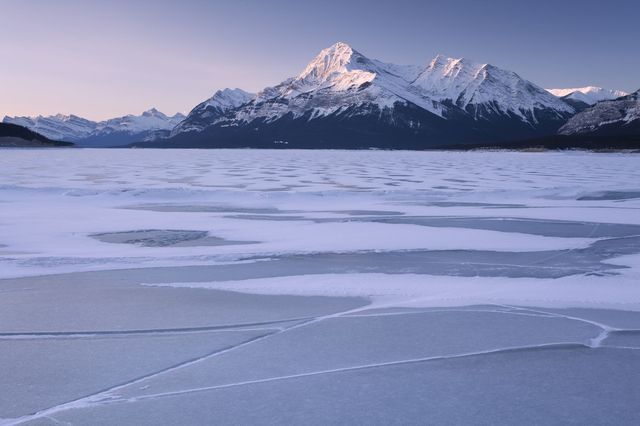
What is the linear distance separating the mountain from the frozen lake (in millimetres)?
125568

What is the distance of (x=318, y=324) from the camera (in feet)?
15.7

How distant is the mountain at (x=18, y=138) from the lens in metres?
119

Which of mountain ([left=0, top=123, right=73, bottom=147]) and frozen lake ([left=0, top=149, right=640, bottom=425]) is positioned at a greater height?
mountain ([left=0, top=123, right=73, bottom=147])

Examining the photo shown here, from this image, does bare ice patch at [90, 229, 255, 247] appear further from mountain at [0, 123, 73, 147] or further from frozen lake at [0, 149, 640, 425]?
mountain at [0, 123, 73, 147]

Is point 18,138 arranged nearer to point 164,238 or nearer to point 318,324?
point 164,238

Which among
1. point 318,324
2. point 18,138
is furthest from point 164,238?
point 18,138

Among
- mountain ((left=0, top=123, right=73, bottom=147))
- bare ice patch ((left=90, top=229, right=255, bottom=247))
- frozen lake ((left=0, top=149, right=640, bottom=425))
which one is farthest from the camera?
mountain ((left=0, top=123, right=73, bottom=147))

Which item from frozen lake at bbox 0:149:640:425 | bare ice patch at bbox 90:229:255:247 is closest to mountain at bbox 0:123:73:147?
bare ice patch at bbox 90:229:255:247

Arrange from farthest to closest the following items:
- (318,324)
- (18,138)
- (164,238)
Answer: (18,138)
(164,238)
(318,324)

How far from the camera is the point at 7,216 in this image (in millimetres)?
11758

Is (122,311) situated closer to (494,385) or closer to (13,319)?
(13,319)

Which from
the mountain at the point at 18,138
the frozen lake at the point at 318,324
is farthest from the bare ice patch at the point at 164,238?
the mountain at the point at 18,138

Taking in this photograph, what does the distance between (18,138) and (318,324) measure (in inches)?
5404

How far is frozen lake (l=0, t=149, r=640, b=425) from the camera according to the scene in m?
3.24
